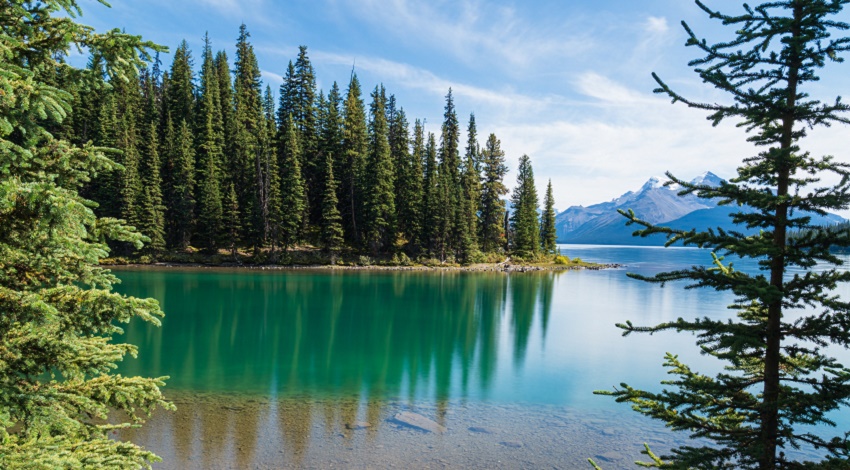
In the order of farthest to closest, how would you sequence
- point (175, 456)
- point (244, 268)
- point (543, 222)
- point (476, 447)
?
point (543, 222), point (244, 268), point (476, 447), point (175, 456)

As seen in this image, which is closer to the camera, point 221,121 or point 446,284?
point 446,284

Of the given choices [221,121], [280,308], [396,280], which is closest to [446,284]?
[396,280]

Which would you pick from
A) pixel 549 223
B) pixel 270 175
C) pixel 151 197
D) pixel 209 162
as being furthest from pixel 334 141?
pixel 549 223

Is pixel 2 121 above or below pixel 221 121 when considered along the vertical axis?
below

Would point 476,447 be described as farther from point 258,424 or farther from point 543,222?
point 543,222

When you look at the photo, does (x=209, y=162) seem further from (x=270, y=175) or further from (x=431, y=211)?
(x=431, y=211)

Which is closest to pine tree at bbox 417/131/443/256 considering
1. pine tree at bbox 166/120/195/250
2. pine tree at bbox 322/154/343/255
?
pine tree at bbox 322/154/343/255

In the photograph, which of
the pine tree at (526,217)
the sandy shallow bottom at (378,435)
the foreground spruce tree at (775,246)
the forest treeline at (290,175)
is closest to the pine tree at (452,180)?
the forest treeline at (290,175)

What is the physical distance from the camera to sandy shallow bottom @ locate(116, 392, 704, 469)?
37.1 ft

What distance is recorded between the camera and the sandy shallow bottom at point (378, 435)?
11305 millimetres

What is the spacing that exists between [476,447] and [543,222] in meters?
72.3

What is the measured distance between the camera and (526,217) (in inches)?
2908

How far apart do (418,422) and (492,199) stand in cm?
6211

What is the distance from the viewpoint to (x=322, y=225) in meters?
66.4
